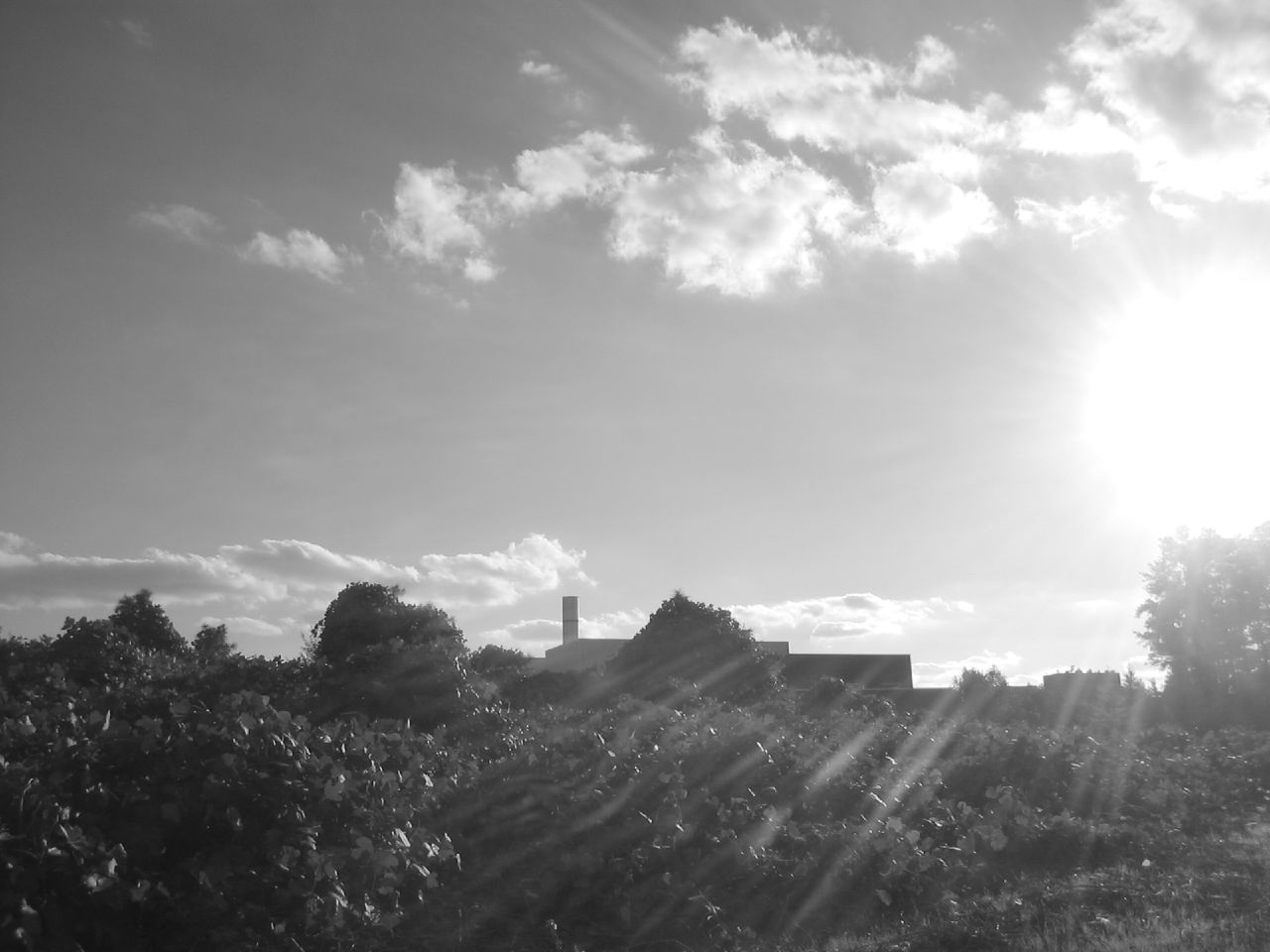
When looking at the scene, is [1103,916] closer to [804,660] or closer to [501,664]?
[501,664]

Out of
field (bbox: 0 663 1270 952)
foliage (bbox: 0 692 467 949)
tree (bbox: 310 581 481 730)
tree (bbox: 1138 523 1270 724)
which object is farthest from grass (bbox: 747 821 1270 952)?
tree (bbox: 1138 523 1270 724)

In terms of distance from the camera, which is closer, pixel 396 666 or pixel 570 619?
pixel 396 666

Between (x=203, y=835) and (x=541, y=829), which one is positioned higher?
(x=203, y=835)

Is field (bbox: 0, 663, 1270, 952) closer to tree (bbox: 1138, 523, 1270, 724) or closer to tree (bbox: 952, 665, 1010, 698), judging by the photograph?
tree (bbox: 952, 665, 1010, 698)

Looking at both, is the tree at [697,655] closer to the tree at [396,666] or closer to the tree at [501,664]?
the tree at [501,664]

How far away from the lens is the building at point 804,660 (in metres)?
38.8

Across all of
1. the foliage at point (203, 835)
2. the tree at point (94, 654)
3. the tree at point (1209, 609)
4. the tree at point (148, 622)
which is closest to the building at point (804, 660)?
the tree at point (1209, 609)

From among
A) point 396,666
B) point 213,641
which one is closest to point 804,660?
point 213,641

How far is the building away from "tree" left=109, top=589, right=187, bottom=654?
51.9 feet

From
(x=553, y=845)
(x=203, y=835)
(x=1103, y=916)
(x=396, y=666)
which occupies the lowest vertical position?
(x=1103, y=916)

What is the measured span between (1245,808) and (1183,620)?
32892mm

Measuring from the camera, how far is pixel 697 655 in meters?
17.8

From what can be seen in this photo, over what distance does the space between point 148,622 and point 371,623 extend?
1230cm

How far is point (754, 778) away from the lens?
8.99 metres
